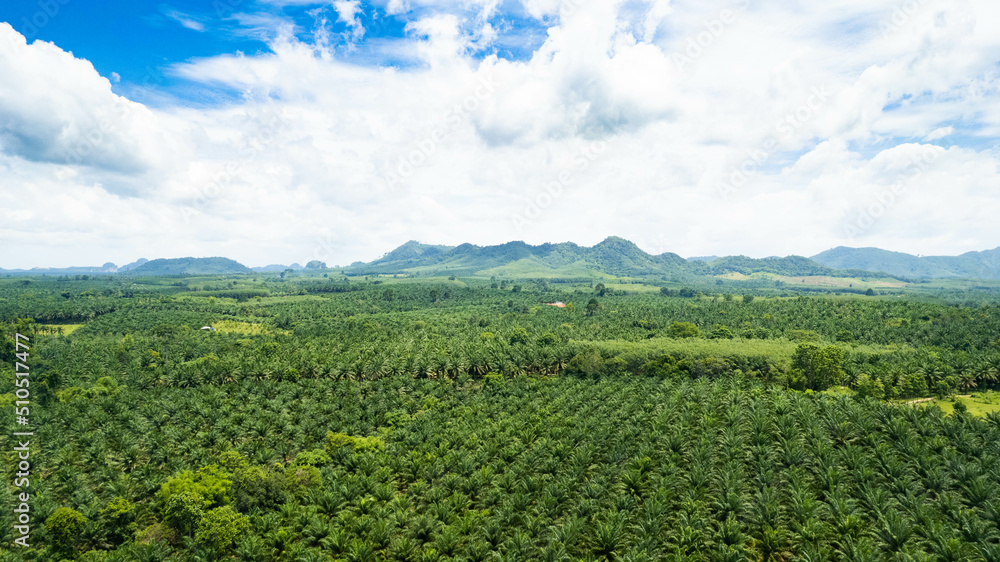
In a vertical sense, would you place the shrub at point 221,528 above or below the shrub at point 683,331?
below

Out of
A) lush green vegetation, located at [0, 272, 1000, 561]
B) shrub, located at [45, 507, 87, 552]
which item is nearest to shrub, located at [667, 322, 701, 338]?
lush green vegetation, located at [0, 272, 1000, 561]

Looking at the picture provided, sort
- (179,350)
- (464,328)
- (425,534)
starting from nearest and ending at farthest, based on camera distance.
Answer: (425,534), (179,350), (464,328)

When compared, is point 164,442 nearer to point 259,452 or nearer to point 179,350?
point 259,452

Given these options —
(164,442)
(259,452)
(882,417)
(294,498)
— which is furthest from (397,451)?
(882,417)

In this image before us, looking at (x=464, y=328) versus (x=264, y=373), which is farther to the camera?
(x=464, y=328)

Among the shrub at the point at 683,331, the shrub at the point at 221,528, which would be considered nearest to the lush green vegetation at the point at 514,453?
the shrub at the point at 221,528

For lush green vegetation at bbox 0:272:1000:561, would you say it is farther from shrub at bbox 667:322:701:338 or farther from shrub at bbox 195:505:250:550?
shrub at bbox 667:322:701:338

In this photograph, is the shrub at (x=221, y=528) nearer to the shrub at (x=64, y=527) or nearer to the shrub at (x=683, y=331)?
the shrub at (x=64, y=527)

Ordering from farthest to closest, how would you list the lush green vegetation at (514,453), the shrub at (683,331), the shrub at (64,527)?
the shrub at (683,331) → the shrub at (64,527) → the lush green vegetation at (514,453)
